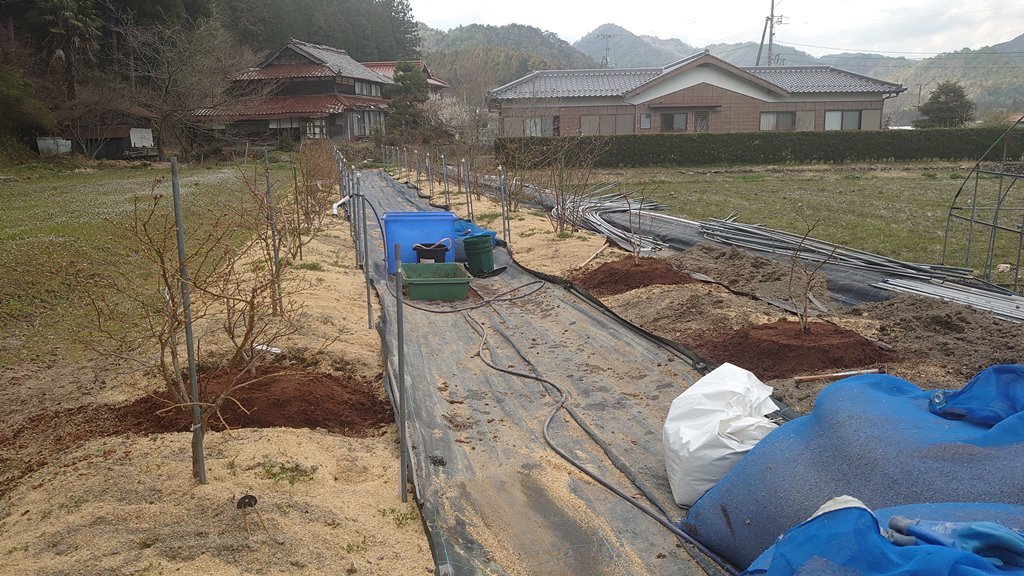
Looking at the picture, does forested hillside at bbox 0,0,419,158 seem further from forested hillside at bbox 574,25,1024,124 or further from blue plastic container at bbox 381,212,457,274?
forested hillside at bbox 574,25,1024,124

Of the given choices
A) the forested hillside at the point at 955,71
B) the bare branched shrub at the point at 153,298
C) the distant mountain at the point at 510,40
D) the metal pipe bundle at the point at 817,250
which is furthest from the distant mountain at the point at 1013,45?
the bare branched shrub at the point at 153,298

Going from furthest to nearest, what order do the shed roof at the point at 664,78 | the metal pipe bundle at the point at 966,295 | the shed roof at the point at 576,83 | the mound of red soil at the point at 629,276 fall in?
the shed roof at the point at 576,83, the shed roof at the point at 664,78, the mound of red soil at the point at 629,276, the metal pipe bundle at the point at 966,295

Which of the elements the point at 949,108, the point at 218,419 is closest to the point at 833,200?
the point at 218,419

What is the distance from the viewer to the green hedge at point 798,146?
81.0ft

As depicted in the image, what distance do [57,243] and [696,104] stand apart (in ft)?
79.6

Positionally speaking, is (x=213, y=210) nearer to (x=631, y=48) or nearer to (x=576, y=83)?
(x=576, y=83)

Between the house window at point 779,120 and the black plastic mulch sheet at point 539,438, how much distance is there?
80.5 feet

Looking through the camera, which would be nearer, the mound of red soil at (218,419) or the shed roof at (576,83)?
the mound of red soil at (218,419)

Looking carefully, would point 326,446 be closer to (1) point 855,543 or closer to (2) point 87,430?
(2) point 87,430

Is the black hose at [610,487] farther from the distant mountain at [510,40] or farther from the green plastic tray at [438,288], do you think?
the distant mountain at [510,40]

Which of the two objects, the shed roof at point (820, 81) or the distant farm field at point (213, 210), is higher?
the shed roof at point (820, 81)

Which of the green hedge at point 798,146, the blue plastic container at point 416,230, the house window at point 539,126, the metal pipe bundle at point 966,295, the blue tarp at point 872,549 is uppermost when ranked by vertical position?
the house window at point 539,126

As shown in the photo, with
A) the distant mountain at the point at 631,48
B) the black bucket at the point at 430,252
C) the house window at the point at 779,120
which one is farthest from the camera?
the distant mountain at the point at 631,48

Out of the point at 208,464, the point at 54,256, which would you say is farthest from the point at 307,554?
the point at 54,256
